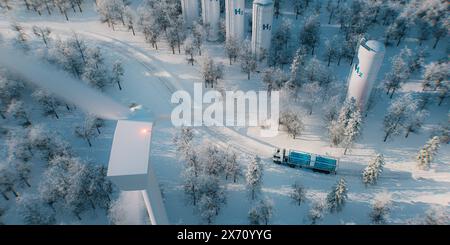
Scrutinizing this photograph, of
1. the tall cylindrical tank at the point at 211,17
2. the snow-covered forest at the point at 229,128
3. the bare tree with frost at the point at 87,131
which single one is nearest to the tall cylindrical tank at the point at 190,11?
the snow-covered forest at the point at 229,128

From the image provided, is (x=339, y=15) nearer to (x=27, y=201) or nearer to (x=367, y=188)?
(x=367, y=188)

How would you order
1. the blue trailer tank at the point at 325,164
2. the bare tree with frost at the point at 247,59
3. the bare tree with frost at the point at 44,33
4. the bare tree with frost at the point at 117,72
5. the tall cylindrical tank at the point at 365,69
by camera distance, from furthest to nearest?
the bare tree with frost at the point at 44,33 < the bare tree with frost at the point at 247,59 < the bare tree with frost at the point at 117,72 < the tall cylindrical tank at the point at 365,69 < the blue trailer tank at the point at 325,164

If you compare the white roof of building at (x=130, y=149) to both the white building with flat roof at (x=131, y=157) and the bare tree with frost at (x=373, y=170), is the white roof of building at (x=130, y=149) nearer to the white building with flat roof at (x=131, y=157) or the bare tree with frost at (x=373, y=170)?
the white building with flat roof at (x=131, y=157)

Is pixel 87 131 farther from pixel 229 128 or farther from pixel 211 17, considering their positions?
pixel 211 17

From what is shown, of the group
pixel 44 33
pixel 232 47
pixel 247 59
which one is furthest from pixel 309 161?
pixel 44 33

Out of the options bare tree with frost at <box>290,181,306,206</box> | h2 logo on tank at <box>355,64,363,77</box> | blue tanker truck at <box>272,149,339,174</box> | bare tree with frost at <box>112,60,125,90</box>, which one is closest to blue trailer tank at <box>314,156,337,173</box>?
blue tanker truck at <box>272,149,339,174</box>
